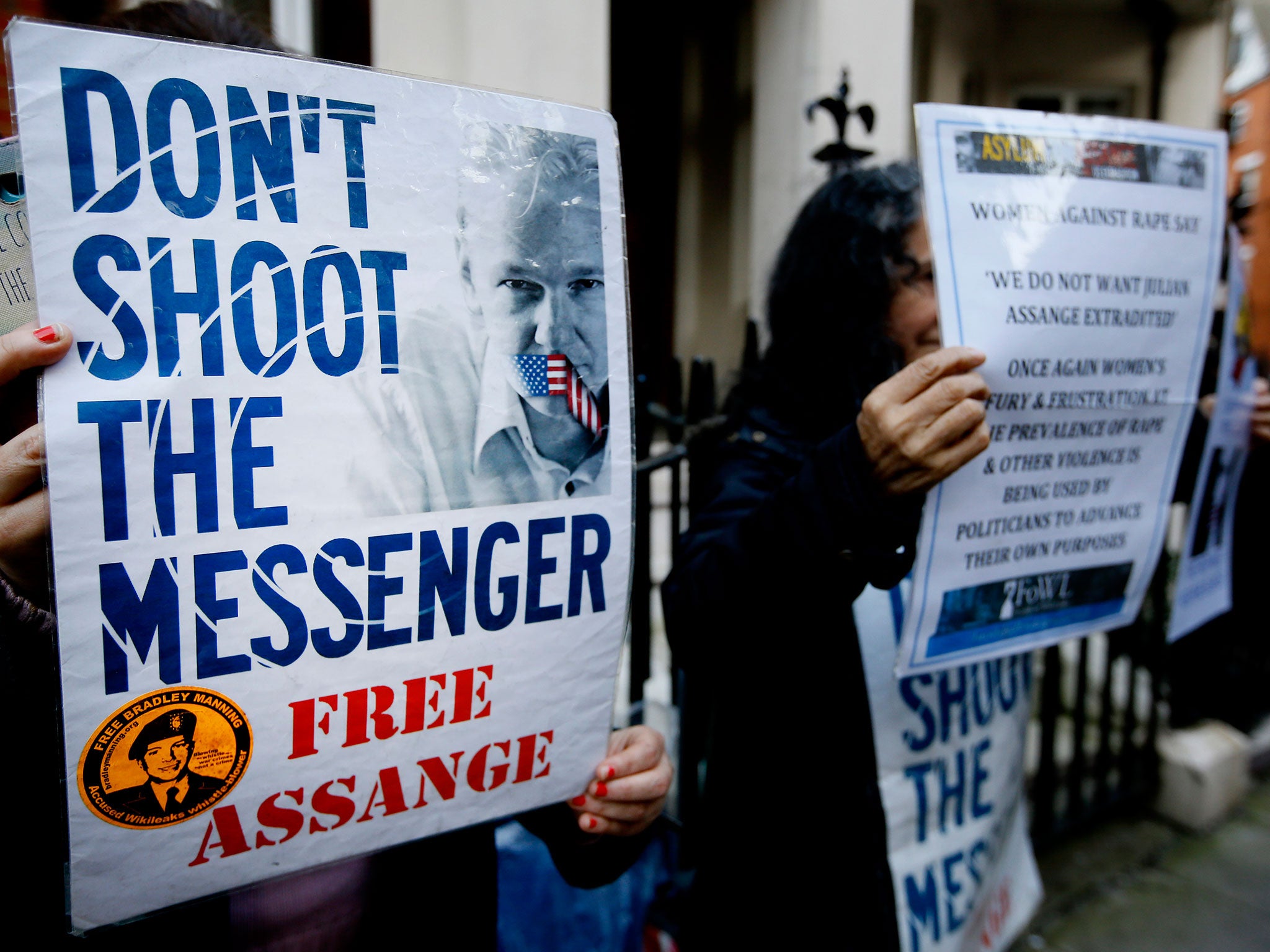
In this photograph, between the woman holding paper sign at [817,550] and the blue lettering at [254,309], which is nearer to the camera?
the blue lettering at [254,309]

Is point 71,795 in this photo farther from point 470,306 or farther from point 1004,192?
point 1004,192

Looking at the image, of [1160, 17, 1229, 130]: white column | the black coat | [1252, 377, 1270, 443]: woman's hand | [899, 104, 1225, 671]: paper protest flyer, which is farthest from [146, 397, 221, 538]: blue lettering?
[1160, 17, 1229, 130]: white column

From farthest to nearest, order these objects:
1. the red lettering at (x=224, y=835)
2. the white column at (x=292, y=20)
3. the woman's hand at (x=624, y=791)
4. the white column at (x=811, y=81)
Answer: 1. the white column at (x=811, y=81)
2. the white column at (x=292, y=20)
3. the woman's hand at (x=624, y=791)
4. the red lettering at (x=224, y=835)

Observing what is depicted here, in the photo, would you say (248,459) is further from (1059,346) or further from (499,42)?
(499,42)

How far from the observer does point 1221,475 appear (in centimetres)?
177

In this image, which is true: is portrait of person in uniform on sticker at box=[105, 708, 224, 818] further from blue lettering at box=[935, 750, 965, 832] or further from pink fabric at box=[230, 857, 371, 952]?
blue lettering at box=[935, 750, 965, 832]

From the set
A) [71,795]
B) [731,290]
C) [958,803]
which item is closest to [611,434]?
[71,795]

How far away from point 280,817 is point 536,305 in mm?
585

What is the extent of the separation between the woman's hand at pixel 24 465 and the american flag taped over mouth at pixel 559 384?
415 mm

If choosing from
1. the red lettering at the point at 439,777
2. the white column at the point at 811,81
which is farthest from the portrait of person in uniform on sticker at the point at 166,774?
the white column at the point at 811,81

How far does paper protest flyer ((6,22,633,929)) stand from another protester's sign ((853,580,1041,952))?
0.67m

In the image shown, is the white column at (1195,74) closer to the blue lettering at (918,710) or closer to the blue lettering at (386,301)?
the blue lettering at (918,710)

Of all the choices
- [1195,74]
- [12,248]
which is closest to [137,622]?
[12,248]

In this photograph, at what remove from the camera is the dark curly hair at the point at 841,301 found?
1.47 metres
